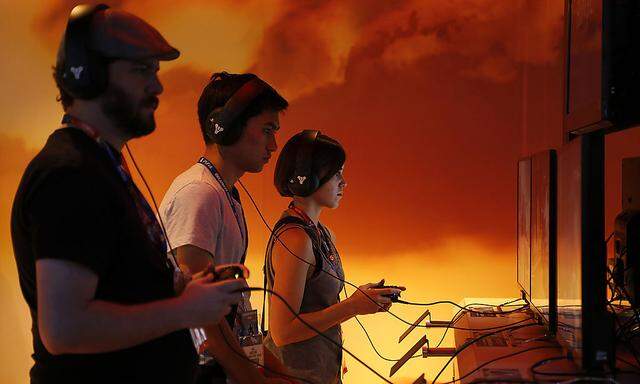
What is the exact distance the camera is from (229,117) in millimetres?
2104

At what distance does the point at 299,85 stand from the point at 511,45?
1.20 m

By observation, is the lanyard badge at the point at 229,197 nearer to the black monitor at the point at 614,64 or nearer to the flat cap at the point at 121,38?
the flat cap at the point at 121,38

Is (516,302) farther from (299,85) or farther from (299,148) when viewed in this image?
(299,85)

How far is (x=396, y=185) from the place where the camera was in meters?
4.42

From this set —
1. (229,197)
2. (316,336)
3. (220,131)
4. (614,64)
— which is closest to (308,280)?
(316,336)

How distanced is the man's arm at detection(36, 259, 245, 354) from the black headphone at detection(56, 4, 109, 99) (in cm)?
33

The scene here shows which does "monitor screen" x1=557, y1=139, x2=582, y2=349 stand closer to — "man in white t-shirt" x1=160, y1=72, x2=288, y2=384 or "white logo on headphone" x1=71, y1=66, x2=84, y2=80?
"man in white t-shirt" x1=160, y1=72, x2=288, y2=384

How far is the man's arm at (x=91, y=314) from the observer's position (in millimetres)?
1190

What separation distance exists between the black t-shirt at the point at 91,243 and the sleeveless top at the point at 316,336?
94cm

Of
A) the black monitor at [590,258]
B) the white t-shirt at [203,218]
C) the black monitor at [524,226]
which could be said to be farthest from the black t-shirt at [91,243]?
the black monitor at [524,226]

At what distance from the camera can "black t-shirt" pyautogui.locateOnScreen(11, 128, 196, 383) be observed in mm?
1209

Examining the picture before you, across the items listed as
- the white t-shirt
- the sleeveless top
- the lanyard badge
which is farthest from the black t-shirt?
the sleeveless top

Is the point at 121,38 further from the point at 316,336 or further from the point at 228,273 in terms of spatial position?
the point at 316,336

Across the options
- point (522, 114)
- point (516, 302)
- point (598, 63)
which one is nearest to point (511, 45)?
point (522, 114)
